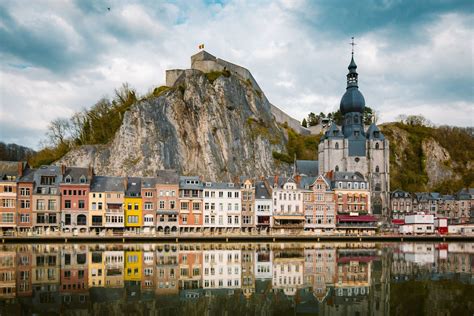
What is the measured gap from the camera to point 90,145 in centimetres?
7994

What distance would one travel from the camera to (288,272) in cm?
3152

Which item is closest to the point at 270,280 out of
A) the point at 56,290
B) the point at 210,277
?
the point at 210,277

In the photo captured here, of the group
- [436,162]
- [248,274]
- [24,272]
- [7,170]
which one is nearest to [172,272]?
[248,274]

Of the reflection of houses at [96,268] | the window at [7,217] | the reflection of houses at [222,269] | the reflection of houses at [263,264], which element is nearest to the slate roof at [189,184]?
the window at [7,217]

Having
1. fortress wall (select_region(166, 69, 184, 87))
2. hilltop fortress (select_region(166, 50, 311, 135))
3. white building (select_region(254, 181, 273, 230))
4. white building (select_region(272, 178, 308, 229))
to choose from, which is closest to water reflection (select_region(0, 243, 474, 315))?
white building (select_region(254, 181, 273, 230))

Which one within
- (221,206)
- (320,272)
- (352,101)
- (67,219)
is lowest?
(320,272)

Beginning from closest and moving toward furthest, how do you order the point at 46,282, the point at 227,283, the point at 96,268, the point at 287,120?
1. the point at 46,282
2. the point at 227,283
3. the point at 96,268
4. the point at 287,120

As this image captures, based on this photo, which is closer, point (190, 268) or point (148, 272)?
point (148, 272)

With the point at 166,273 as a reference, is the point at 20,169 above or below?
above

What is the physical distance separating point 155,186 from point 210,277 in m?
35.8

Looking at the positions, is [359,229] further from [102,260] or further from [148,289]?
[148,289]

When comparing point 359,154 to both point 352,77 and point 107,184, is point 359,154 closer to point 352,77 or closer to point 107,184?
point 352,77

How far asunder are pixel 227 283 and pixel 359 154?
63.3 m

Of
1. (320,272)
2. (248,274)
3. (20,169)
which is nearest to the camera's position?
(248,274)
